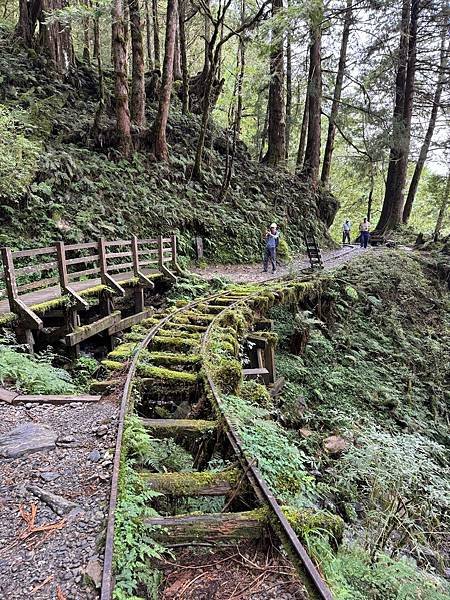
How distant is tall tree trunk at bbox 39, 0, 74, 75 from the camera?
1906 centimetres

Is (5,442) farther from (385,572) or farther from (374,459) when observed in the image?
(374,459)

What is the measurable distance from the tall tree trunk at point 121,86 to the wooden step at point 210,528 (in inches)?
612

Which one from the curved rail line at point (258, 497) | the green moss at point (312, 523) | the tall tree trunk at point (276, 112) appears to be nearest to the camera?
the curved rail line at point (258, 497)

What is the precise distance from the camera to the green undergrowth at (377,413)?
150 inches

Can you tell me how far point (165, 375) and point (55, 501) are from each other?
236 centimetres

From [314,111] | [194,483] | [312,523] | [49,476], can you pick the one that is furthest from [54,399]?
[314,111]

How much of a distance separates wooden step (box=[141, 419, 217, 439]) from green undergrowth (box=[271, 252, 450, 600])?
1.07 m

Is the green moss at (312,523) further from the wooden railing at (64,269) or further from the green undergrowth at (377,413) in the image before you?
the wooden railing at (64,269)

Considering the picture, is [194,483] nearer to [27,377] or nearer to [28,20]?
[27,377]

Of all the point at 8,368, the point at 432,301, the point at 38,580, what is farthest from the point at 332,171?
the point at 38,580

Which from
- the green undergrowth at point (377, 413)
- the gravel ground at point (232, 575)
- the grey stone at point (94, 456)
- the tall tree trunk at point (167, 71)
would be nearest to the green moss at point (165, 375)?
the green undergrowth at point (377, 413)

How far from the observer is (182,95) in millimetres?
23469

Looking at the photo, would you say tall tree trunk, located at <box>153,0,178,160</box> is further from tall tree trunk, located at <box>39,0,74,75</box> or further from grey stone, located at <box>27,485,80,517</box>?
grey stone, located at <box>27,485,80,517</box>

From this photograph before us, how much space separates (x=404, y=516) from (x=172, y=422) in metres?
2.96
